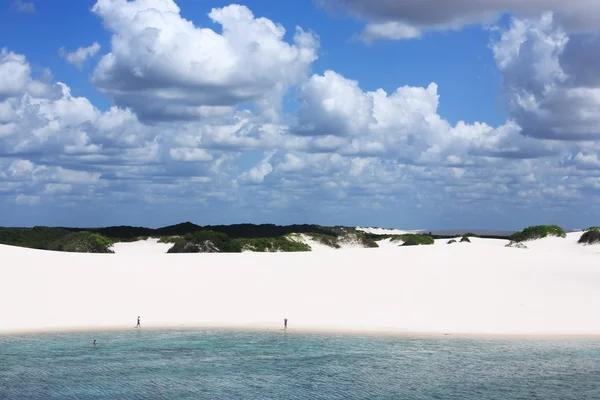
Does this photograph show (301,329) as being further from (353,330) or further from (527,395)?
(527,395)

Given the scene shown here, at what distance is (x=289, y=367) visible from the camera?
28.6 m

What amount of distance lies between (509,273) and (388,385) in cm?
2670

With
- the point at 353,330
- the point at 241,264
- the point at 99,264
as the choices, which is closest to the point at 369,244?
the point at 241,264

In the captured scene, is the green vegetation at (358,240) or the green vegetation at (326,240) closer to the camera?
the green vegetation at (326,240)

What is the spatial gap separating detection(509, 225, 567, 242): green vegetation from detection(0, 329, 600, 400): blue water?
50326mm

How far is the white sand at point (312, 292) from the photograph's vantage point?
38.8 meters

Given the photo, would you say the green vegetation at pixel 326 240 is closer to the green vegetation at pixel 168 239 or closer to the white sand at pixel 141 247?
the green vegetation at pixel 168 239

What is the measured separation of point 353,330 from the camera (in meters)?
37.1

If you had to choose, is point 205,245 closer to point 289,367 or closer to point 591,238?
point 591,238

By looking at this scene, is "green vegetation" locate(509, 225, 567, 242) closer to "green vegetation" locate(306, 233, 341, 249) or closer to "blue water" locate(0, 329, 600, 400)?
"green vegetation" locate(306, 233, 341, 249)

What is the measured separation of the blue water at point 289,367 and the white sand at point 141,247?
44584 millimetres

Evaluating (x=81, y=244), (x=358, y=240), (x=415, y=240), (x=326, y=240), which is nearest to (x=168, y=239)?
(x=81, y=244)

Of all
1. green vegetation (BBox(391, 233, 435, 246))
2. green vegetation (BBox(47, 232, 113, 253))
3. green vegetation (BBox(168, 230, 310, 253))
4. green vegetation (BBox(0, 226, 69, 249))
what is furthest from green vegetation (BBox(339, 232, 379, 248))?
green vegetation (BBox(0, 226, 69, 249))

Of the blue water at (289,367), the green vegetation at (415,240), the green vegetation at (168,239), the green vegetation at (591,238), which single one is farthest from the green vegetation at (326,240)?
the blue water at (289,367)
